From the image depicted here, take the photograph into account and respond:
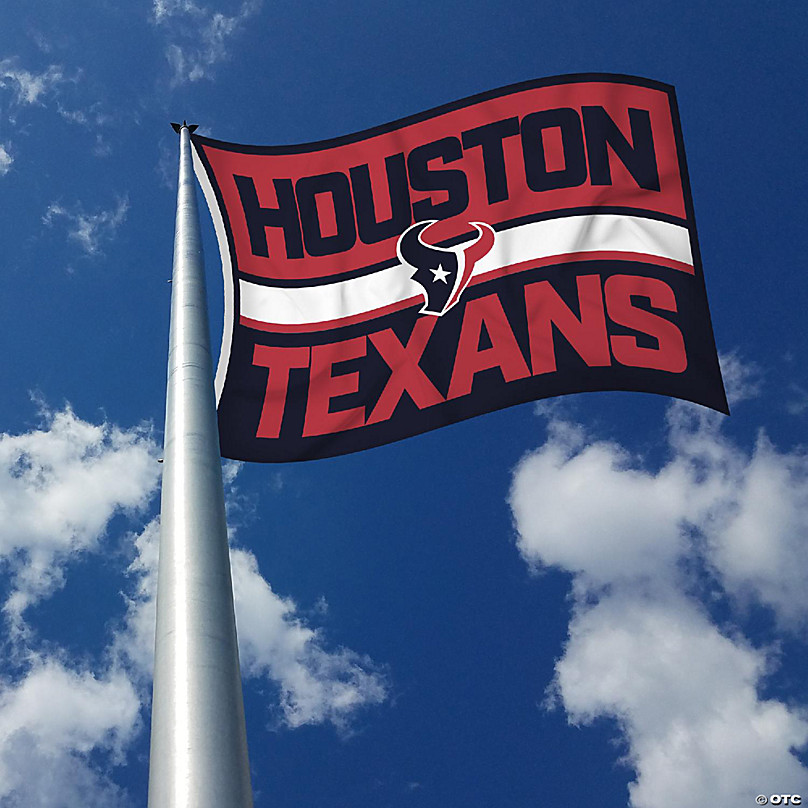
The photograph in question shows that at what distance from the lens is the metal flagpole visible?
4.50m

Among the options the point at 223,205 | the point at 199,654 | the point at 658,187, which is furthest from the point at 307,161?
the point at 199,654

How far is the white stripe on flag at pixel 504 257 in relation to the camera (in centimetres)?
1323

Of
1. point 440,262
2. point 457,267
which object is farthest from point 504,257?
point 440,262

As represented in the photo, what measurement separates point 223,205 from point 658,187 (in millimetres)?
7033

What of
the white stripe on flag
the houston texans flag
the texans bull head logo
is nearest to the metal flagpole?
the houston texans flag

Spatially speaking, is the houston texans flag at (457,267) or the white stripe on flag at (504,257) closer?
the houston texans flag at (457,267)

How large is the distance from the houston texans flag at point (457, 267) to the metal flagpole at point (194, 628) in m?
4.52

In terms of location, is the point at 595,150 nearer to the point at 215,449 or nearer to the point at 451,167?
the point at 451,167

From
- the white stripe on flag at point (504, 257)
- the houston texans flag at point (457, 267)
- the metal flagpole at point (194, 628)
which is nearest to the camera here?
the metal flagpole at point (194, 628)

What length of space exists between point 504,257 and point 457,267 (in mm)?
778

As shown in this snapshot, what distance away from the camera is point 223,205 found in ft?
44.7

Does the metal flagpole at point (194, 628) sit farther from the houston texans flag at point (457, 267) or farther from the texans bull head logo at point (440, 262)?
the texans bull head logo at point (440, 262)

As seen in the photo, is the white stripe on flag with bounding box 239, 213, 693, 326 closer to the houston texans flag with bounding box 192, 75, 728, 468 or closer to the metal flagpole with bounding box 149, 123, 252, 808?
the houston texans flag with bounding box 192, 75, 728, 468

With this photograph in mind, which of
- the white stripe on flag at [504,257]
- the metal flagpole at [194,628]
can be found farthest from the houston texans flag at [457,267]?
the metal flagpole at [194,628]
